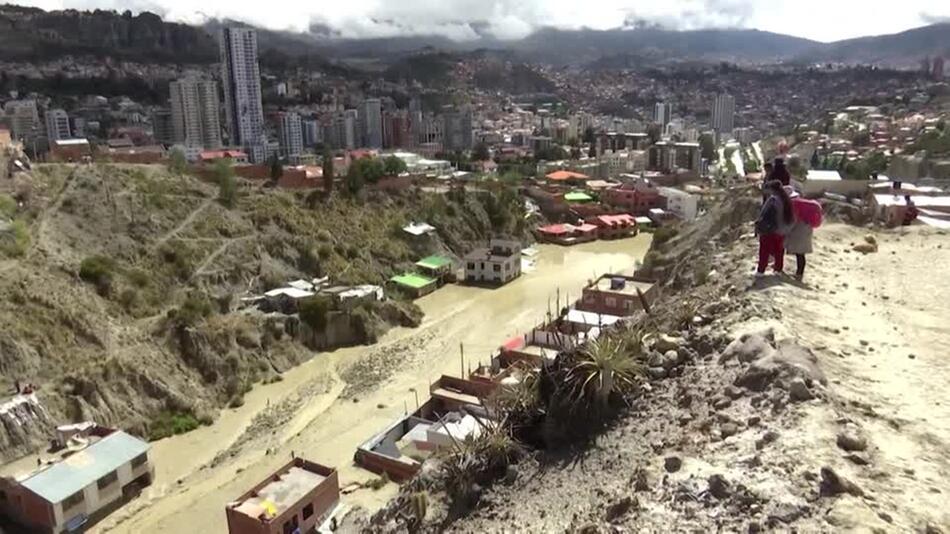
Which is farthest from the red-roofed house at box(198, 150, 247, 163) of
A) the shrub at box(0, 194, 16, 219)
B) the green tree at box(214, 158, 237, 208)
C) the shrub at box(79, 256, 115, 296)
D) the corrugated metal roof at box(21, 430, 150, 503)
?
the corrugated metal roof at box(21, 430, 150, 503)

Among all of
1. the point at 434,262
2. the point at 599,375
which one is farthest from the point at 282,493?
the point at 434,262

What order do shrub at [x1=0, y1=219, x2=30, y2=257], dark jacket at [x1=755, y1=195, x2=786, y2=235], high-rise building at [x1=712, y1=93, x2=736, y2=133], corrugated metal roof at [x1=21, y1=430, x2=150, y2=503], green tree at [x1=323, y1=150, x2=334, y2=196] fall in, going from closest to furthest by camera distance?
dark jacket at [x1=755, y1=195, x2=786, y2=235] < corrugated metal roof at [x1=21, y1=430, x2=150, y2=503] < shrub at [x1=0, y1=219, x2=30, y2=257] < green tree at [x1=323, y1=150, x2=334, y2=196] < high-rise building at [x1=712, y1=93, x2=736, y2=133]

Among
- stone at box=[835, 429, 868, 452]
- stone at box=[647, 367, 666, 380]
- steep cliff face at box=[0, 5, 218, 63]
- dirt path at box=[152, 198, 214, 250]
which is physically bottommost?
dirt path at box=[152, 198, 214, 250]

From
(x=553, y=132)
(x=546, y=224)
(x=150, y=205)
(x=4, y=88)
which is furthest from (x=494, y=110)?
(x=150, y=205)

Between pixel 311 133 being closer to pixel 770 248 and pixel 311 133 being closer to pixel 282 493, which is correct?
pixel 282 493

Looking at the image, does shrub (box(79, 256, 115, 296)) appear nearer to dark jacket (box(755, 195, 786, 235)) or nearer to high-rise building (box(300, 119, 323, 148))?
dark jacket (box(755, 195, 786, 235))

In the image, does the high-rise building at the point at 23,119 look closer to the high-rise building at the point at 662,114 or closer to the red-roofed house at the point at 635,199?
the red-roofed house at the point at 635,199
